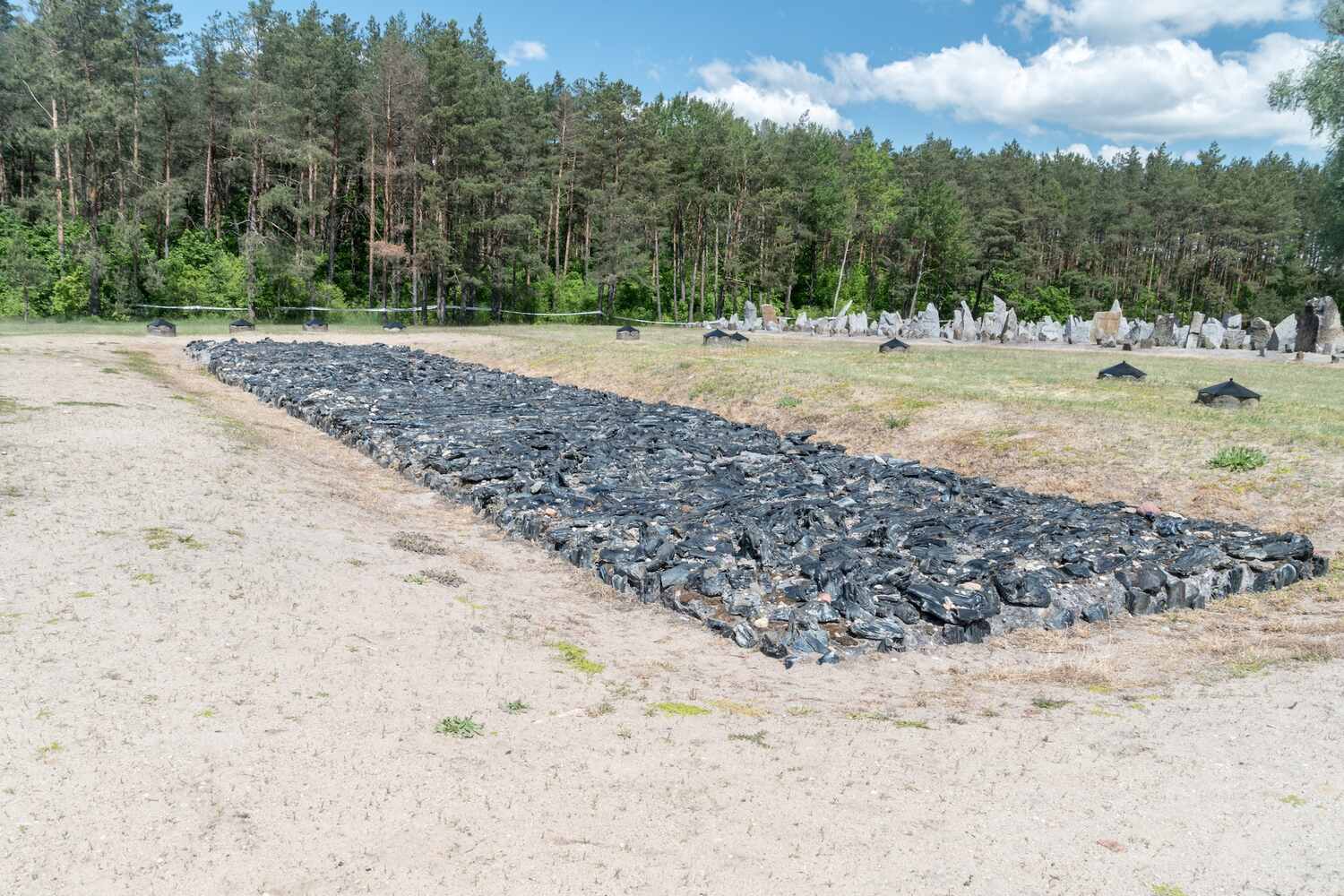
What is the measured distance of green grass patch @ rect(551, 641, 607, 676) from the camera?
695cm

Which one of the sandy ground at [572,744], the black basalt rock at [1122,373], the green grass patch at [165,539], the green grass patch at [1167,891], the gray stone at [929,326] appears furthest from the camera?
the gray stone at [929,326]

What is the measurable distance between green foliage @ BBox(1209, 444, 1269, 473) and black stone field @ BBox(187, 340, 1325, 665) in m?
2.94

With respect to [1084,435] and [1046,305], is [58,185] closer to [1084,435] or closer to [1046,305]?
[1084,435]

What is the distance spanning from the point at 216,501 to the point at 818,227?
202 ft

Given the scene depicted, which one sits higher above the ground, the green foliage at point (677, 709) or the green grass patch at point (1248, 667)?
the green grass patch at point (1248, 667)

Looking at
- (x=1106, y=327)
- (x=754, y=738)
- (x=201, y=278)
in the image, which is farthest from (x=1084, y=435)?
(x=201, y=278)

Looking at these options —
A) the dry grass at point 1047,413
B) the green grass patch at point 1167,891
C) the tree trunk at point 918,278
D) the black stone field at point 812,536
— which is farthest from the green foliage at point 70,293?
the tree trunk at point 918,278

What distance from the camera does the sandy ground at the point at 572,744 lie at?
13.7 ft

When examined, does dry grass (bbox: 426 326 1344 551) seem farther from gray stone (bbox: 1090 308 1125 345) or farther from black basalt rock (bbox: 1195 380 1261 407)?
gray stone (bbox: 1090 308 1125 345)

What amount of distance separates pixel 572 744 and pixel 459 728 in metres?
0.72

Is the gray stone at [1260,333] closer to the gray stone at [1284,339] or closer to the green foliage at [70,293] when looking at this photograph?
the gray stone at [1284,339]

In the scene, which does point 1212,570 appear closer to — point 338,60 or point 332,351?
point 332,351

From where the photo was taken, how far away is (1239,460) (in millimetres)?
13164

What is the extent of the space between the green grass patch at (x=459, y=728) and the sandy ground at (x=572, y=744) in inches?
2.7
